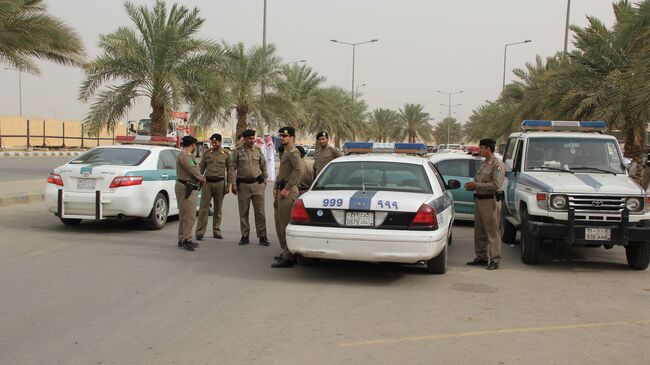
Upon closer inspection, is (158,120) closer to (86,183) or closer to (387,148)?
(86,183)

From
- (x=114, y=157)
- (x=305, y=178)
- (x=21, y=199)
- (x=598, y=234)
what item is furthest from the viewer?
(x=21, y=199)

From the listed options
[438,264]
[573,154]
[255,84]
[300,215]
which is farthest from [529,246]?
[255,84]

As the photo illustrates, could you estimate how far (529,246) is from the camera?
864 centimetres

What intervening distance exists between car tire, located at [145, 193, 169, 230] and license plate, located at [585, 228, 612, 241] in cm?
701

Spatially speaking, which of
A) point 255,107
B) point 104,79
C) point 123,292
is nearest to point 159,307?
point 123,292

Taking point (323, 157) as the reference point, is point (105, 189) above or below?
below

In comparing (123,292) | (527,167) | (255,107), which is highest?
(255,107)

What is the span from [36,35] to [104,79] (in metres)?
6.29

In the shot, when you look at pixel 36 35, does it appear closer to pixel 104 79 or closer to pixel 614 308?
pixel 104 79

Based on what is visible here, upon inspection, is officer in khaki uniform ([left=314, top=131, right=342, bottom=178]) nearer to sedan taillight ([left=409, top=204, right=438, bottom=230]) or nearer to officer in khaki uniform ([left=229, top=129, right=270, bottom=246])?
officer in khaki uniform ([left=229, top=129, right=270, bottom=246])

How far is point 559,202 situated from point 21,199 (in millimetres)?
12134

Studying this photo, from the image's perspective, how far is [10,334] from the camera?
5105 mm

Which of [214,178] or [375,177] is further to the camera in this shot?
[214,178]

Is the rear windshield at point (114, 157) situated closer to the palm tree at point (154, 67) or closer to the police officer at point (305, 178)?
the police officer at point (305, 178)
